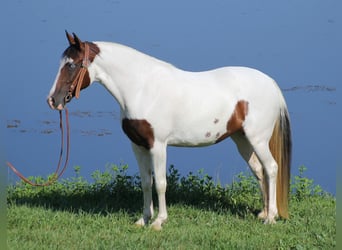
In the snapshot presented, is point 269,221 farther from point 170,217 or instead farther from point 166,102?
point 166,102

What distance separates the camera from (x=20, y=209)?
5.77 m

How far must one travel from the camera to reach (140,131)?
494cm

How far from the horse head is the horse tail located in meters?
2.11

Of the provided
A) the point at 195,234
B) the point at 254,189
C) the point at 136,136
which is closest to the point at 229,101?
the point at 136,136

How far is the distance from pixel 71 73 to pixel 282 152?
236 cm

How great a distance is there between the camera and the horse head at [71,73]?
4.94m

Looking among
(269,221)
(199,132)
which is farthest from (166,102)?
(269,221)

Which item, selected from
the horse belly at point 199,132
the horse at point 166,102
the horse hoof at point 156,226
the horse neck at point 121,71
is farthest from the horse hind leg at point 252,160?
the horse neck at point 121,71

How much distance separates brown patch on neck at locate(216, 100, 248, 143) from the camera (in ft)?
17.5

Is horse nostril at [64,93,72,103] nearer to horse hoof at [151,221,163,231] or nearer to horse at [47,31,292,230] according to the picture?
horse at [47,31,292,230]

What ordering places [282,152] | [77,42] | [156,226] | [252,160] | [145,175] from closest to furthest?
[77,42]
[156,226]
[145,175]
[282,152]
[252,160]

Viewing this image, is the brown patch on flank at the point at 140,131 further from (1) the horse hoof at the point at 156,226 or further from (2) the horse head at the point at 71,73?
(1) the horse hoof at the point at 156,226

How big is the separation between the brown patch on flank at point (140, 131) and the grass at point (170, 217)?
0.83 m

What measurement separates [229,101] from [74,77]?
4.93 ft
